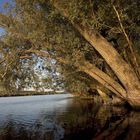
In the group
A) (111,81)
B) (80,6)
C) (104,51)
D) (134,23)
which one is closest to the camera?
(80,6)

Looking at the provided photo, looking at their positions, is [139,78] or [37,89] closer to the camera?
[139,78]

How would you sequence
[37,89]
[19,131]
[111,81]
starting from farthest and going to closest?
[37,89] < [111,81] < [19,131]

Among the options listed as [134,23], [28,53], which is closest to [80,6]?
[134,23]

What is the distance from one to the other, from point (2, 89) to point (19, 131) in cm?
1049

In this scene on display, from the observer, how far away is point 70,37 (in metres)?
28.0

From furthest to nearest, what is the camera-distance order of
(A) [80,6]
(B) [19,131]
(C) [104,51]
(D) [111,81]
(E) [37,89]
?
(E) [37,89] → (D) [111,81] → (C) [104,51] → (A) [80,6] → (B) [19,131]

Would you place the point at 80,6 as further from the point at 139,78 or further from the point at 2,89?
the point at 2,89

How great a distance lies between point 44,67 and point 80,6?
1045 cm

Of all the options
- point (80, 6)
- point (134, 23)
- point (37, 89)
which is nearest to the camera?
point (80, 6)

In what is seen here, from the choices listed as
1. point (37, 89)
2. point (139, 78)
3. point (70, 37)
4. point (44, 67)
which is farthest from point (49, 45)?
point (139, 78)

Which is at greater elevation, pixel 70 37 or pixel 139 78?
pixel 70 37

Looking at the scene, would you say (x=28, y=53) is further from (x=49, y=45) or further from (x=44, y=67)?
(x=49, y=45)

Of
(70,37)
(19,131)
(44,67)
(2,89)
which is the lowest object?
(19,131)

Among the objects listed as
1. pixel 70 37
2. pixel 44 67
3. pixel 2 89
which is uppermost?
pixel 70 37
